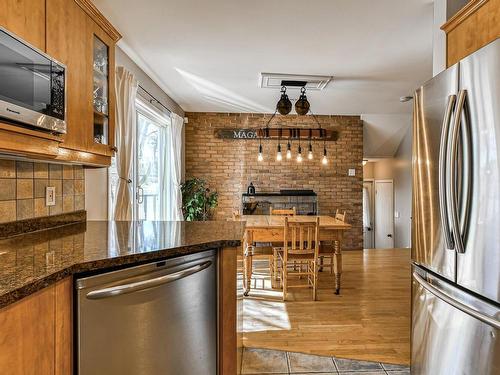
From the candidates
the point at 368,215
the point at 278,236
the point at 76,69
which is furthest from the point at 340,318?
the point at 368,215

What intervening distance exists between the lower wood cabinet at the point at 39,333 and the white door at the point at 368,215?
7.51 m

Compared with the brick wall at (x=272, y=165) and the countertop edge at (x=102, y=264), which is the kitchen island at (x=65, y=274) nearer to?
the countertop edge at (x=102, y=264)

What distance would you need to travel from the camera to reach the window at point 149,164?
3632 millimetres

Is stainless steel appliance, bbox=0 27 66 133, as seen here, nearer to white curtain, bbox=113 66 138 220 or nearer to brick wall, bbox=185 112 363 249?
white curtain, bbox=113 66 138 220

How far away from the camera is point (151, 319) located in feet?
4.42

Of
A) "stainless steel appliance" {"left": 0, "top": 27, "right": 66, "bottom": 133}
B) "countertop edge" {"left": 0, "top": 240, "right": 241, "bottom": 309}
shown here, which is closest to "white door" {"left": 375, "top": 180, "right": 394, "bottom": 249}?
"countertop edge" {"left": 0, "top": 240, "right": 241, "bottom": 309}

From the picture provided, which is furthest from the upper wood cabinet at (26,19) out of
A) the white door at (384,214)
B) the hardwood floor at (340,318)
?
the white door at (384,214)

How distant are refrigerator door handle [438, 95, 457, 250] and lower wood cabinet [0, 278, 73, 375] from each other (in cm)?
153

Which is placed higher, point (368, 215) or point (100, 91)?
point (100, 91)

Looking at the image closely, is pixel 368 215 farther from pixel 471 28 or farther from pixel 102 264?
pixel 102 264

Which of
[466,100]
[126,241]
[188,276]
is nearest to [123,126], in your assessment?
[126,241]

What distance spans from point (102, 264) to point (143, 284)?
19 cm

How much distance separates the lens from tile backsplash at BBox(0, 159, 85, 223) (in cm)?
161

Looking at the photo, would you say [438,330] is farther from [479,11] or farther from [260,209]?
[260,209]
